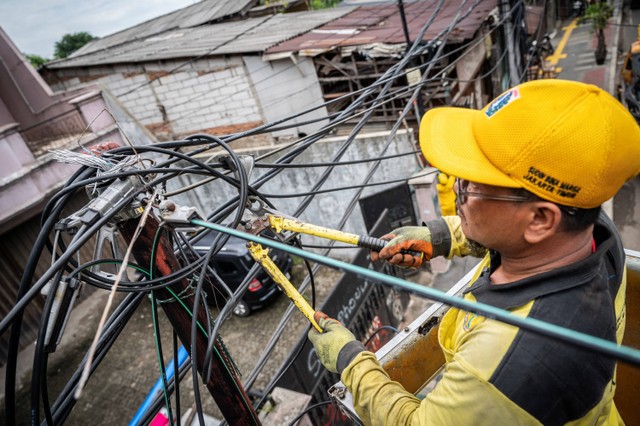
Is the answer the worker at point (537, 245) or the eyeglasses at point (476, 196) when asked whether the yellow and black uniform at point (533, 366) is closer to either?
the worker at point (537, 245)

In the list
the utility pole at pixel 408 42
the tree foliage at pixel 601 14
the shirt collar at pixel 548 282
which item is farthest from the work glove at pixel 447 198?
the tree foliage at pixel 601 14

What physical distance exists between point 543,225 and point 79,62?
55.8ft

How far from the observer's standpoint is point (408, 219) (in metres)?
7.45

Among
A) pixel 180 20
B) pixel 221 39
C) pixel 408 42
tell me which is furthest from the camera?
pixel 180 20

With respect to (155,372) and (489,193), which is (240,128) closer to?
(155,372)

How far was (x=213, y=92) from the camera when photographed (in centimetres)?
1186

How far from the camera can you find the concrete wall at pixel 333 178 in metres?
7.92

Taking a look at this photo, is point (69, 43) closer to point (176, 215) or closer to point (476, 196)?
point (176, 215)

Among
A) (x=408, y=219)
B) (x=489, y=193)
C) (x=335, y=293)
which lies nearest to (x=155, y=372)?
(x=335, y=293)

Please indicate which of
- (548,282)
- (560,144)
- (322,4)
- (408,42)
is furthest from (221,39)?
(322,4)

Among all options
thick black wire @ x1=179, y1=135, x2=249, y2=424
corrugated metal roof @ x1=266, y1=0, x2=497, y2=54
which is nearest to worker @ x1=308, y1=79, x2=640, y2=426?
thick black wire @ x1=179, y1=135, x2=249, y2=424

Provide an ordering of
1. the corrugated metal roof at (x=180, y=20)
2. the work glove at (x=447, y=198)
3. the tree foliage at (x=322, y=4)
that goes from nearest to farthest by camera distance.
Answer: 1. the work glove at (x=447, y=198)
2. the corrugated metal roof at (x=180, y=20)
3. the tree foliage at (x=322, y=4)

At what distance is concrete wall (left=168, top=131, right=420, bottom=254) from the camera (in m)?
7.92

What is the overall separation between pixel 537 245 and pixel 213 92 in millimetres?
11931
